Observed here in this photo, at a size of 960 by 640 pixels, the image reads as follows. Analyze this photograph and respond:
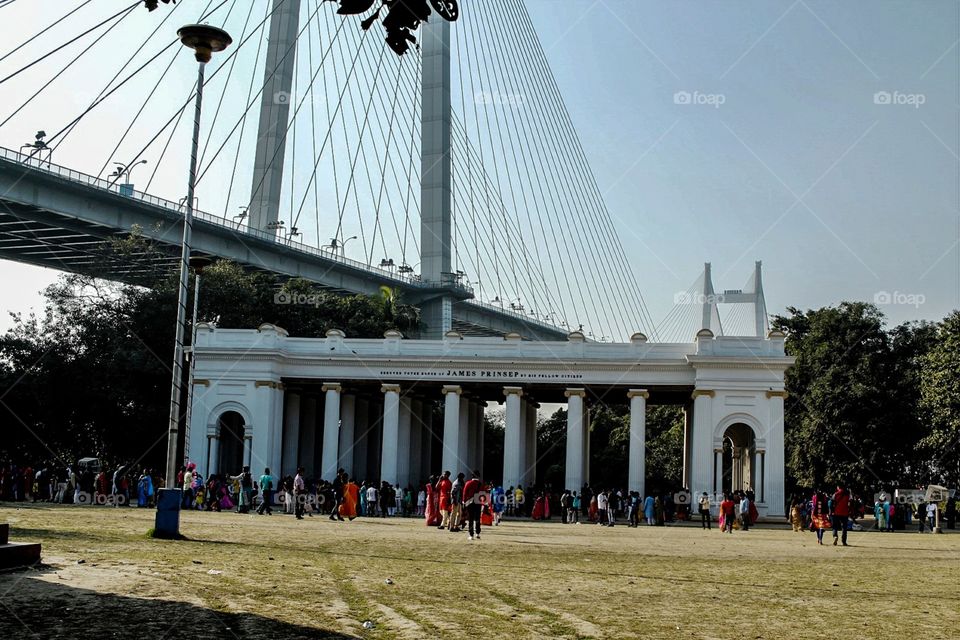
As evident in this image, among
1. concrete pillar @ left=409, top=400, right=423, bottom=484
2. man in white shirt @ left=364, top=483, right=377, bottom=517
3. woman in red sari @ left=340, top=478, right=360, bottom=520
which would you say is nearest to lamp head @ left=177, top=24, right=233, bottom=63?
woman in red sari @ left=340, top=478, right=360, bottom=520

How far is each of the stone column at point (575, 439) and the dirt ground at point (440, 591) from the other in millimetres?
24909

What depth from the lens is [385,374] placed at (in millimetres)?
47906

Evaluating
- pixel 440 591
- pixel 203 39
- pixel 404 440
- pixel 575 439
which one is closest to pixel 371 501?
pixel 404 440

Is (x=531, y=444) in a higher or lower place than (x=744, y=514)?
higher

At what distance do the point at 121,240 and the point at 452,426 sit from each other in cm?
1892

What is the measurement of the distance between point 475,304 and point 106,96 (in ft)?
110

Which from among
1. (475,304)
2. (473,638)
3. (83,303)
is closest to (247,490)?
(83,303)

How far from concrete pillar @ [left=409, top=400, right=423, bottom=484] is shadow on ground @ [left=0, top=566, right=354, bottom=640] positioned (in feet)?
138

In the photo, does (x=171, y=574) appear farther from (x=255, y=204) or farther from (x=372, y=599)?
(x=255, y=204)

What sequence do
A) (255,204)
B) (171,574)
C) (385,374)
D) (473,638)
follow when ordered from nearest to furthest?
(473,638), (171,574), (385,374), (255,204)

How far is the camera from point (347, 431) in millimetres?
50750

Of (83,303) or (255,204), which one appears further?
(255,204)

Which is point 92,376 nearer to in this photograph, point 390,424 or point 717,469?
point 390,424

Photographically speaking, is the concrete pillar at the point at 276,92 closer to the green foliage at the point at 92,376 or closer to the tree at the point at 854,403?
the green foliage at the point at 92,376
